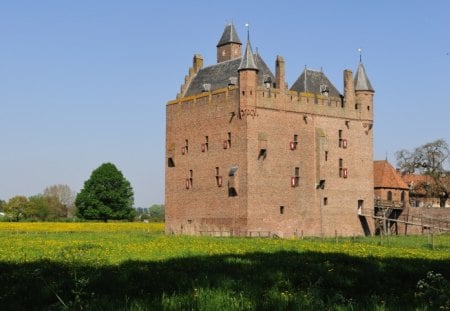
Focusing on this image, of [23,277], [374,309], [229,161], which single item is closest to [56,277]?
[23,277]

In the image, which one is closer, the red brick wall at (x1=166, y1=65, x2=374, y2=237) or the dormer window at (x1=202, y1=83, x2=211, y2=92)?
the red brick wall at (x1=166, y1=65, x2=374, y2=237)

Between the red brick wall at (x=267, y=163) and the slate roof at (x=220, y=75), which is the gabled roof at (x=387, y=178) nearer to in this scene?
the red brick wall at (x=267, y=163)

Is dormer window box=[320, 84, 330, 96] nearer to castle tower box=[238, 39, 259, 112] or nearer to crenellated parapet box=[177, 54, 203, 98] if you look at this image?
castle tower box=[238, 39, 259, 112]

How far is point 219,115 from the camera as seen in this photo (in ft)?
154

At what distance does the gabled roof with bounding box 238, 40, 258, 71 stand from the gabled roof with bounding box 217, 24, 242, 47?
7242 mm

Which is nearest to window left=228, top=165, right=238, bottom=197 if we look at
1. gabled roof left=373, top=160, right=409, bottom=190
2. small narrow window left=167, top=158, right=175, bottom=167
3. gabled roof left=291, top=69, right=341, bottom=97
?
small narrow window left=167, top=158, right=175, bottom=167

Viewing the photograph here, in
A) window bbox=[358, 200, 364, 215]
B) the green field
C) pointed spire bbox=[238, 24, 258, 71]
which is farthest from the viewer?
window bbox=[358, 200, 364, 215]

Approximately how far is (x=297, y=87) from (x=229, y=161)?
856 cm

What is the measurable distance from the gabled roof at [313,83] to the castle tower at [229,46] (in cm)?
528

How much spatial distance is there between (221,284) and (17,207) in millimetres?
92083

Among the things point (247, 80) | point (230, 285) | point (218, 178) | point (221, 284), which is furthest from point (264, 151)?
point (230, 285)

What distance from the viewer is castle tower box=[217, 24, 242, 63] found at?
2037 inches

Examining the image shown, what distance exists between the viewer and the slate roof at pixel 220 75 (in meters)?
48.0

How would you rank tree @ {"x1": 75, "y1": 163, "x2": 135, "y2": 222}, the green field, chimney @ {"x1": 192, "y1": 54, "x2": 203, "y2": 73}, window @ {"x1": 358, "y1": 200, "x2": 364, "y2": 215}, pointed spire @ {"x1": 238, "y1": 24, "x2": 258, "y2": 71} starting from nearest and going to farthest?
the green field, pointed spire @ {"x1": 238, "y1": 24, "x2": 258, "y2": 71}, window @ {"x1": 358, "y1": 200, "x2": 364, "y2": 215}, chimney @ {"x1": 192, "y1": 54, "x2": 203, "y2": 73}, tree @ {"x1": 75, "y1": 163, "x2": 135, "y2": 222}
